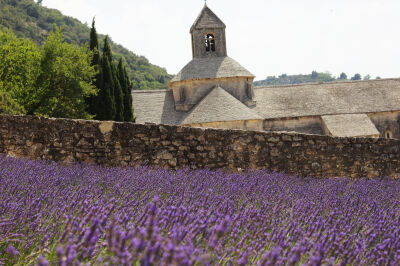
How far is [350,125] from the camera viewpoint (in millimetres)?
27984

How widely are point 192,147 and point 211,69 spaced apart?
23631 millimetres

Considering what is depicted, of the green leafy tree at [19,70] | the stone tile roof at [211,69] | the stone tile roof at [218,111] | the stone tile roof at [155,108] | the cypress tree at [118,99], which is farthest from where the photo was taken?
the stone tile roof at [211,69]

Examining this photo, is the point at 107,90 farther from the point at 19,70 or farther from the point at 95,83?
the point at 19,70

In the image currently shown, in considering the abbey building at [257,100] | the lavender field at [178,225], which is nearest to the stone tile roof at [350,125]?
the abbey building at [257,100]

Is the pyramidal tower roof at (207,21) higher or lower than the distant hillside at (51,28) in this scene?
lower

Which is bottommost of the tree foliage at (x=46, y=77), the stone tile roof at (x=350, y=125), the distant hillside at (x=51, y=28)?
the stone tile roof at (x=350, y=125)

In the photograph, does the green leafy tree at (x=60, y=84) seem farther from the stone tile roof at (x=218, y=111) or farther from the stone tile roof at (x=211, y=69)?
the stone tile roof at (x=211, y=69)

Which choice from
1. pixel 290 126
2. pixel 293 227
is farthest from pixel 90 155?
pixel 290 126

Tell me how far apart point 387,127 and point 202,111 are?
14.8 metres

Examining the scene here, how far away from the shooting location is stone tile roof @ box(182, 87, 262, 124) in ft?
82.4

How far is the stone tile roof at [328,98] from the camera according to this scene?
29.4 metres

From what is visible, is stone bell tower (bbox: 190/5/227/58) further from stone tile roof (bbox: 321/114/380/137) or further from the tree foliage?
the tree foliage

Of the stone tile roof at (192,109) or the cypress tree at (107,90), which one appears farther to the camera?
the stone tile roof at (192,109)

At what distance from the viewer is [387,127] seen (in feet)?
99.9
